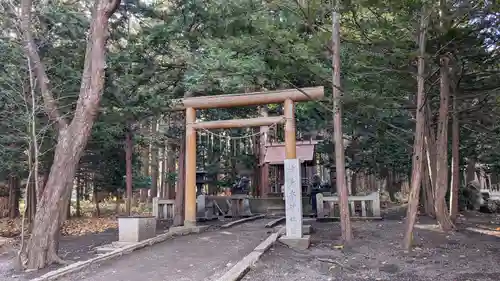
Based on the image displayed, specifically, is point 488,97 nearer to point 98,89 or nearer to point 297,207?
point 297,207

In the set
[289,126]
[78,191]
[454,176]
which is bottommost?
[78,191]

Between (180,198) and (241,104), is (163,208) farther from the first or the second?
(241,104)

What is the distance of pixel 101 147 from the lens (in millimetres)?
14422

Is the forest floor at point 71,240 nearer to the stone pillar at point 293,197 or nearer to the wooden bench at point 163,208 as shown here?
the wooden bench at point 163,208

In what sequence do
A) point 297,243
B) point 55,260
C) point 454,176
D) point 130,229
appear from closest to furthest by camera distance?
point 55,260 → point 297,243 → point 130,229 → point 454,176

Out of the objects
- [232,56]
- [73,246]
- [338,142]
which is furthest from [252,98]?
[73,246]

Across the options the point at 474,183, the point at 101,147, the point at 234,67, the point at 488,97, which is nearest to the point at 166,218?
the point at 101,147

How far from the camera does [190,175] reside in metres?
11.2

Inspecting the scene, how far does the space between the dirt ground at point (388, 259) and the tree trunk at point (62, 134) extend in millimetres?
3627

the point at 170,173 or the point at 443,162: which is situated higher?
the point at 170,173

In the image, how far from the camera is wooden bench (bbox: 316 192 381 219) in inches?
502

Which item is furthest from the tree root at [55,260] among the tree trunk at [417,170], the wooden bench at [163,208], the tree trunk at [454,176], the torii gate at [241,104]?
the tree trunk at [454,176]

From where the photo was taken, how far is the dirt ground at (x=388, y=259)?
6070 mm

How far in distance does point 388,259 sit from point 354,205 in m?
6.42
